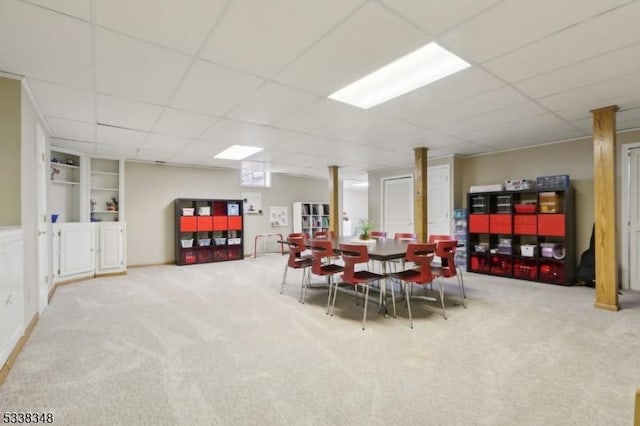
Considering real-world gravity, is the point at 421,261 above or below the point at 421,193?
below

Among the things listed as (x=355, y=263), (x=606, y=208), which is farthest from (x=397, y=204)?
(x=355, y=263)

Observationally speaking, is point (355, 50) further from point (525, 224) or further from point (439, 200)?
point (439, 200)

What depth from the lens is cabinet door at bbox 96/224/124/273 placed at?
5.78 metres

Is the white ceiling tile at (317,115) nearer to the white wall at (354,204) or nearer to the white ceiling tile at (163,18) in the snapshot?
the white ceiling tile at (163,18)

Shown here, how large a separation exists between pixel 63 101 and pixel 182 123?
49.7 inches

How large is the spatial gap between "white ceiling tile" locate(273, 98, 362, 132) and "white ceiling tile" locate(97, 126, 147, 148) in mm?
2325

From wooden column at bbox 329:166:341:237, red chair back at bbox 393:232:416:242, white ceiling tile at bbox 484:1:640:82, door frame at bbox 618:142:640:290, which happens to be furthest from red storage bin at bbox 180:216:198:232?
door frame at bbox 618:142:640:290

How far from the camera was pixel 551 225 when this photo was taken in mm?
5078

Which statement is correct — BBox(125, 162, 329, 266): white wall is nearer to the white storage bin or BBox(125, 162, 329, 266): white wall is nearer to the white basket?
the white basket

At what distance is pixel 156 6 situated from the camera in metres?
1.84

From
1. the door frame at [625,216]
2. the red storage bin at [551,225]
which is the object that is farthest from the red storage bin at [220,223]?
the door frame at [625,216]

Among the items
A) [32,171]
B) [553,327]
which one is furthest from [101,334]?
[553,327]

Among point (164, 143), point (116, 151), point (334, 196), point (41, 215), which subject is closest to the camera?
point (41, 215)

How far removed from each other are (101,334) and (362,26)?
3.66 m
